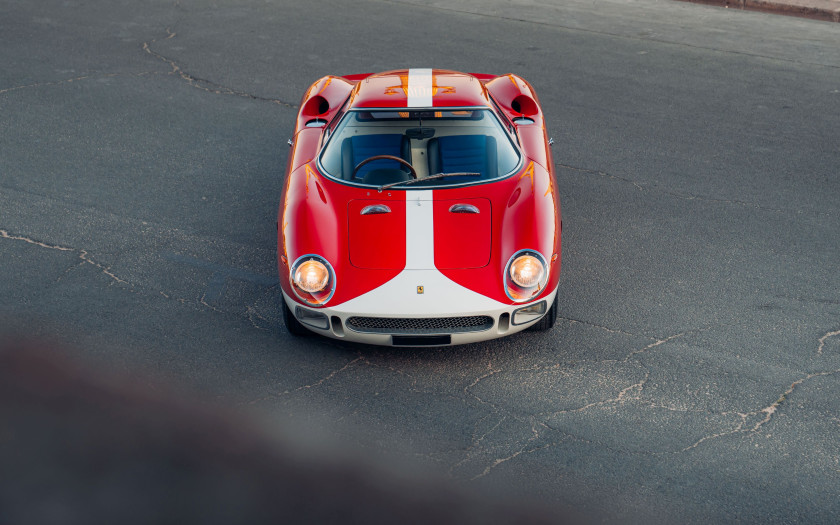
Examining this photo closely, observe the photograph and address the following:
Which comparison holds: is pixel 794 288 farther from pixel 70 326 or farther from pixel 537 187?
pixel 70 326

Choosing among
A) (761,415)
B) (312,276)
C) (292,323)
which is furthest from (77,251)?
(761,415)

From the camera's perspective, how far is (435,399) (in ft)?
16.1

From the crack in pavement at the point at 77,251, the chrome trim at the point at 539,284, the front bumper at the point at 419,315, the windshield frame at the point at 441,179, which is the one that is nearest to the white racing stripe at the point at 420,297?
the front bumper at the point at 419,315

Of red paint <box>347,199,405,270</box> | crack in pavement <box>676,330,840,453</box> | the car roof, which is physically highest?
the car roof

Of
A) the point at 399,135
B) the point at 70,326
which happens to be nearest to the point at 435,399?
the point at 399,135

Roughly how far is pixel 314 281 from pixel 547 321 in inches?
57.8

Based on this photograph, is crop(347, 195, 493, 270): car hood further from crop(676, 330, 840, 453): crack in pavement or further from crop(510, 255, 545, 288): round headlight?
crop(676, 330, 840, 453): crack in pavement

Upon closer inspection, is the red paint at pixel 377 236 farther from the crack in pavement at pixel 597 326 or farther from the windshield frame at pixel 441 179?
the crack in pavement at pixel 597 326

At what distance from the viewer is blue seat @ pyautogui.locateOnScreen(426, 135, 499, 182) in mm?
5754

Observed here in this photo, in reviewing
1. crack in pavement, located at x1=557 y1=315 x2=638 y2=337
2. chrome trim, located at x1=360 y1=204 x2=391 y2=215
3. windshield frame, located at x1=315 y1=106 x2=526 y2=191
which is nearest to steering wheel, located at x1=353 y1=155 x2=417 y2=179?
windshield frame, located at x1=315 y1=106 x2=526 y2=191

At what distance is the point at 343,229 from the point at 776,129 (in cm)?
528

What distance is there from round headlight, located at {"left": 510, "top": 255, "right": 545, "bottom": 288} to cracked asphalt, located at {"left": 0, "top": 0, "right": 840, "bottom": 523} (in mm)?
502

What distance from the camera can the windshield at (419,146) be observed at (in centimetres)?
572

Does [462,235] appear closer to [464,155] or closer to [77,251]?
[464,155]
